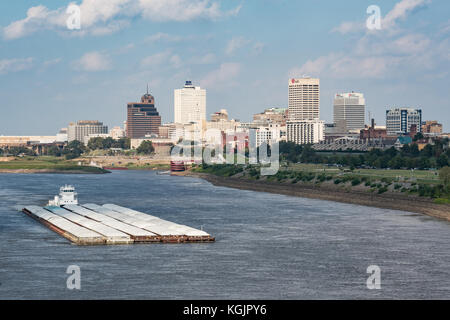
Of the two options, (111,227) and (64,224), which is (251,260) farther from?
(64,224)

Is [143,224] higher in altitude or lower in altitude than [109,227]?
higher

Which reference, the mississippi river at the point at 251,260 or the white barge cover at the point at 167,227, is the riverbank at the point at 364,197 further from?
the white barge cover at the point at 167,227

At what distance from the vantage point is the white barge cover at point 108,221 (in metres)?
96.9

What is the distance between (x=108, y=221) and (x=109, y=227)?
6.01m

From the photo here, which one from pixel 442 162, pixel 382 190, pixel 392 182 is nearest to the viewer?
pixel 382 190

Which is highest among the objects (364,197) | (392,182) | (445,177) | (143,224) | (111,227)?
(445,177)

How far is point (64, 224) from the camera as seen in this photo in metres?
106

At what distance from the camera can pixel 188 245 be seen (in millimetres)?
92125

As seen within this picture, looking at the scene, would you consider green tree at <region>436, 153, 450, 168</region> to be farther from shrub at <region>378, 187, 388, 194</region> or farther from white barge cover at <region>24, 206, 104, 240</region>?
white barge cover at <region>24, 206, 104, 240</region>

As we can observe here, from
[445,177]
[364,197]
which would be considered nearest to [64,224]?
[445,177]

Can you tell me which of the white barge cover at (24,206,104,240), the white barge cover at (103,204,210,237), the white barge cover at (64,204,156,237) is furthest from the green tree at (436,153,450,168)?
the white barge cover at (24,206,104,240)

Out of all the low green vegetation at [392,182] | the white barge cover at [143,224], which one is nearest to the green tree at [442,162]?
the low green vegetation at [392,182]

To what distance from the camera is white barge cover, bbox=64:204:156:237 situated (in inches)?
3814
